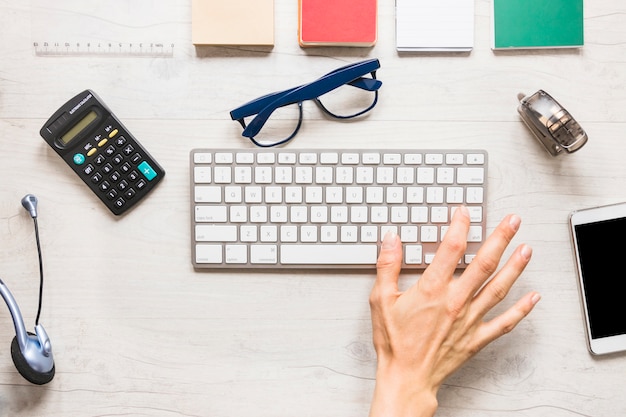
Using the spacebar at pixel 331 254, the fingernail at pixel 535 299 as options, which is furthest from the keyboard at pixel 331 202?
the fingernail at pixel 535 299

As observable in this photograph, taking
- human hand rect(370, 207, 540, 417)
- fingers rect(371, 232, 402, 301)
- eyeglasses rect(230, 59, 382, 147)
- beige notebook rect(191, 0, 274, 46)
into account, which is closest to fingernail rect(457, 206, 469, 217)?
human hand rect(370, 207, 540, 417)

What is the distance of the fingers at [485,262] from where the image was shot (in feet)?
2.68

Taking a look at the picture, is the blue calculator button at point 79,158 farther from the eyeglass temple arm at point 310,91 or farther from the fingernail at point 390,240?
the fingernail at point 390,240

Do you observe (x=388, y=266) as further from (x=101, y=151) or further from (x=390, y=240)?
(x=101, y=151)

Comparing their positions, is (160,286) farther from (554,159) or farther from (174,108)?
(554,159)

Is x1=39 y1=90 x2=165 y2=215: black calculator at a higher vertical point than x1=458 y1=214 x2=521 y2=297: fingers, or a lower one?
higher

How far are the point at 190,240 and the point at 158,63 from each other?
11.6 inches

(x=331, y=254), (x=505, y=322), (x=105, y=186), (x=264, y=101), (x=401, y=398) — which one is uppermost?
(x=264, y=101)

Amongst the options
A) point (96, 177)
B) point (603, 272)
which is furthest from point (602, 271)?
point (96, 177)

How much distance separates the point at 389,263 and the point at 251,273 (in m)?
0.23

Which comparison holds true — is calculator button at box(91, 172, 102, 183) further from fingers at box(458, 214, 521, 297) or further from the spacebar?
fingers at box(458, 214, 521, 297)

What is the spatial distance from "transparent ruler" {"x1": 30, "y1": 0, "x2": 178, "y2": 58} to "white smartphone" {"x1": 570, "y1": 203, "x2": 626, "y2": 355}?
73cm

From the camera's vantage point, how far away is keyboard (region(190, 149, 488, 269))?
2.82 feet

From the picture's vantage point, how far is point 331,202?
2.84 feet
